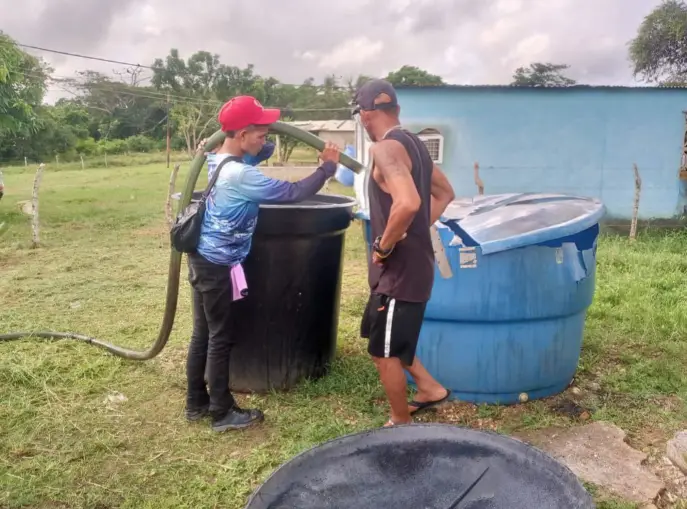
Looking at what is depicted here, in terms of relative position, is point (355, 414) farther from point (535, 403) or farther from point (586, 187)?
point (586, 187)

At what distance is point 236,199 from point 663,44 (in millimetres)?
21057

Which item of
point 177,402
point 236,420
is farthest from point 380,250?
point 177,402

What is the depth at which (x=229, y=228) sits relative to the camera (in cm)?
303

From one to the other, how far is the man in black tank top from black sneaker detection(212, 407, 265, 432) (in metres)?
0.84

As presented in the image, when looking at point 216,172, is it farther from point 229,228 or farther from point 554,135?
point 554,135

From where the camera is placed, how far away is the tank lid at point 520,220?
3094 mm

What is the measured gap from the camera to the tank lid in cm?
309

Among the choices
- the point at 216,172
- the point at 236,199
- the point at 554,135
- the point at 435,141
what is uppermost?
the point at 554,135

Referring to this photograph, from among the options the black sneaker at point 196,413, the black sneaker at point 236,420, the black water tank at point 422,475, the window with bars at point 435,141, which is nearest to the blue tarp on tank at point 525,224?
the black sneaker at point 236,420

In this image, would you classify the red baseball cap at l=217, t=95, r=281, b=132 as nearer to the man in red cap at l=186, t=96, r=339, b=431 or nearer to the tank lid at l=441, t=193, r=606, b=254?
the man in red cap at l=186, t=96, r=339, b=431

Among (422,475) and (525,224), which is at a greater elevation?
(525,224)

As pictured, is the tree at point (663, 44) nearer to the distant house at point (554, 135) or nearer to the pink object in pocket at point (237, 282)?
the distant house at point (554, 135)

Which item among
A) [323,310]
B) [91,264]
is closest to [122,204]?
[91,264]

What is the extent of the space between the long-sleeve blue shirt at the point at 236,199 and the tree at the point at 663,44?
19968 millimetres
